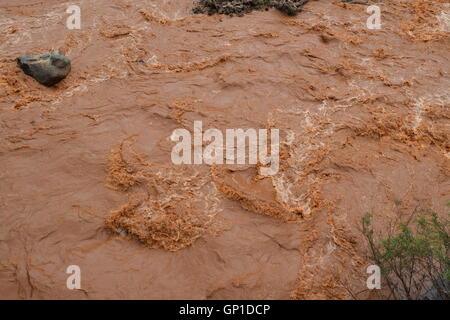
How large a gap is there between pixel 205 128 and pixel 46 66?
2412 mm

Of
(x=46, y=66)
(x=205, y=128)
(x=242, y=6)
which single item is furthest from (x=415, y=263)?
(x=242, y=6)

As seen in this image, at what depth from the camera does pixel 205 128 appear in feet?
15.6

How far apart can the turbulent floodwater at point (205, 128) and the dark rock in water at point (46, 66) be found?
139 mm

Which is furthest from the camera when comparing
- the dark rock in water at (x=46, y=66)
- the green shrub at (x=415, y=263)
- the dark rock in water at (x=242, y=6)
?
the dark rock in water at (x=242, y=6)

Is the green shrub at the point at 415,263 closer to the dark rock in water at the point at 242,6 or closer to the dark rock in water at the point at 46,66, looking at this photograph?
the dark rock in water at the point at 46,66

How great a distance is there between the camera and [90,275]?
331 centimetres

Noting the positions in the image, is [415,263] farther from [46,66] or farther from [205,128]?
[46,66]

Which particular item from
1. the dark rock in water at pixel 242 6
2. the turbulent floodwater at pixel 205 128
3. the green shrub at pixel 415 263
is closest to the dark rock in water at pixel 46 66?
the turbulent floodwater at pixel 205 128

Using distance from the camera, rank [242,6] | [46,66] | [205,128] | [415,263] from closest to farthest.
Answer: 1. [415,263]
2. [205,128]
3. [46,66]
4. [242,6]

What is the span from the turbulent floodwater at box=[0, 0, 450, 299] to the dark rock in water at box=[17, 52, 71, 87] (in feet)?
0.46

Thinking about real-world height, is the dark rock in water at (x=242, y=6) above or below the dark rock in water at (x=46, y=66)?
above

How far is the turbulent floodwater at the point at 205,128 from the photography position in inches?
135

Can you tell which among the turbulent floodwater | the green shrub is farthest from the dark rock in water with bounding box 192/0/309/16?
the green shrub

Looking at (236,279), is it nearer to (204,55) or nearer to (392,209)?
(392,209)
